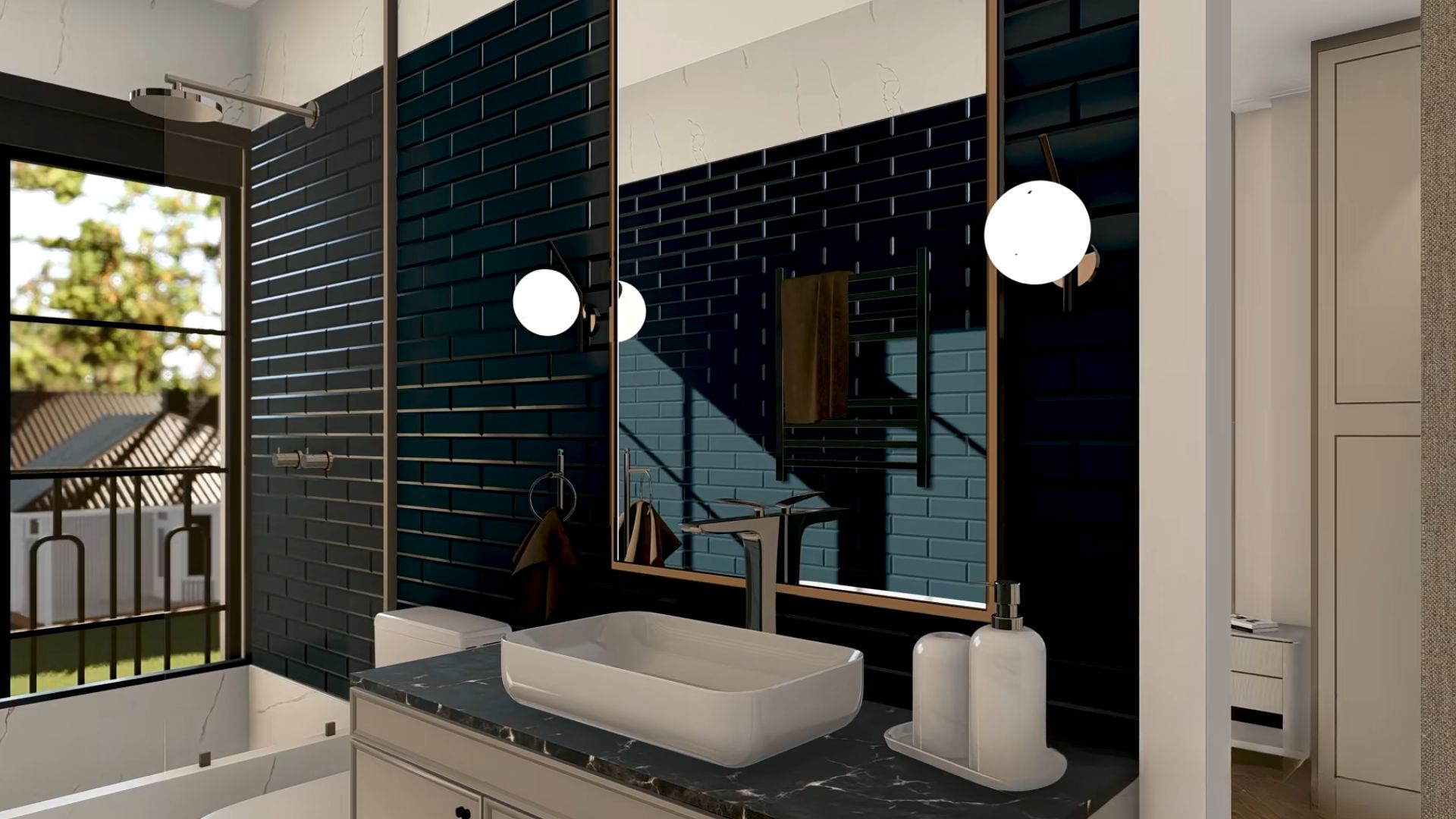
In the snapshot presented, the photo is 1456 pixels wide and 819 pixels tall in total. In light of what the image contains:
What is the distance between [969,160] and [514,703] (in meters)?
1.27

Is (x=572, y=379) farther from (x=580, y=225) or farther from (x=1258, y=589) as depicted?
(x=1258, y=589)

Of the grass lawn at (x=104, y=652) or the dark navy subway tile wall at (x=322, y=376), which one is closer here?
the grass lawn at (x=104, y=652)

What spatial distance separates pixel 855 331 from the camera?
1.75 meters

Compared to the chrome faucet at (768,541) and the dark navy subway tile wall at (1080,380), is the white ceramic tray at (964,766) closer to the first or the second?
the dark navy subway tile wall at (1080,380)

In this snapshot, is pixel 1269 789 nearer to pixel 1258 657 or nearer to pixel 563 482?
pixel 1258 657

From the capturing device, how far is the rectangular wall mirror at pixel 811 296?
5.26 feet

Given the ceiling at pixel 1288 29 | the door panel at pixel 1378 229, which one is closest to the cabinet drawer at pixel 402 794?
the door panel at pixel 1378 229

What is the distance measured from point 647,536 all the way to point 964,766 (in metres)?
1.01

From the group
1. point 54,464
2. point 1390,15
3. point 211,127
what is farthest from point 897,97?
point 1390,15

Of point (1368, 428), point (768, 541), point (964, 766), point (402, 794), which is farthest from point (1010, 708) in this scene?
point (1368, 428)

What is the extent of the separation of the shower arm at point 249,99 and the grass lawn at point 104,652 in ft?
5.03

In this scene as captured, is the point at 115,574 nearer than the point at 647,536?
No

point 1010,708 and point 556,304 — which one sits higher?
point 556,304

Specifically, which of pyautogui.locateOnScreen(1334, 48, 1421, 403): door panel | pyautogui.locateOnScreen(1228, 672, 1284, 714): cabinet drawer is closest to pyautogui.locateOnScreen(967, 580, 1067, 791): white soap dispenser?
pyautogui.locateOnScreen(1334, 48, 1421, 403): door panel
